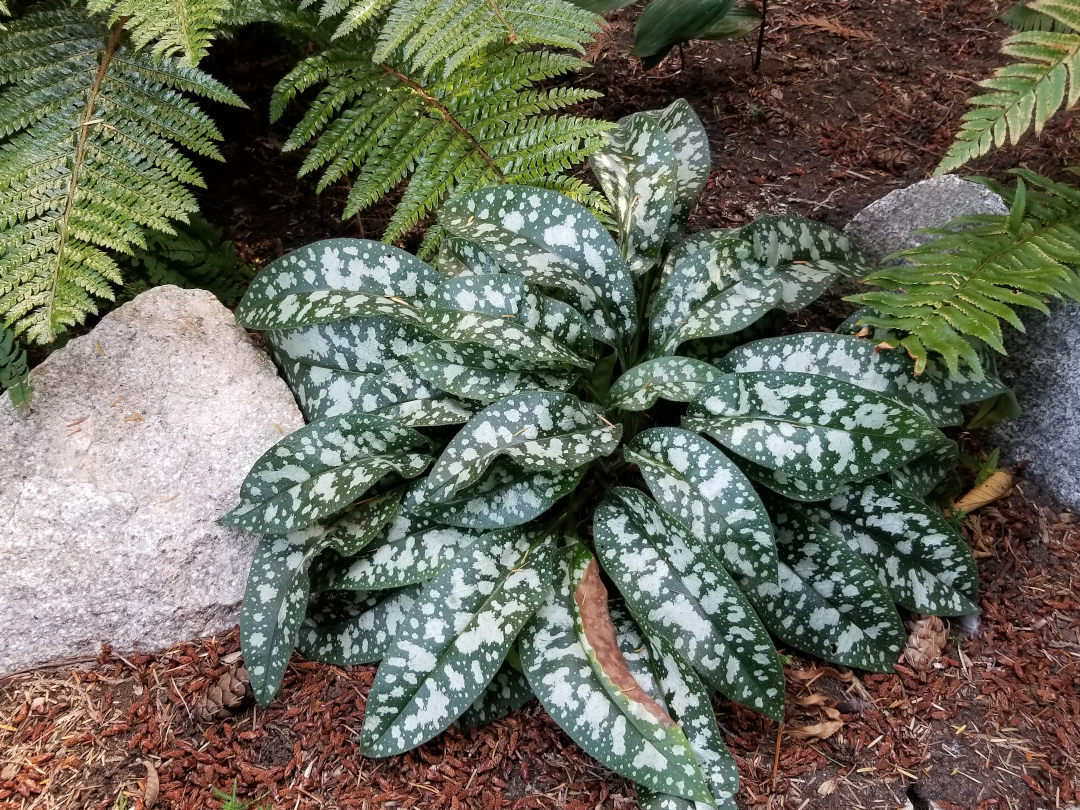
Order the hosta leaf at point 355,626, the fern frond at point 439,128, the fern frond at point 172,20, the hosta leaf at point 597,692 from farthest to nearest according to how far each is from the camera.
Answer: the fern frond at point 439,128 < the hosta leaf at point 355,626 < the fern frond at point 172,20 < the hosta leaf at point 597,692

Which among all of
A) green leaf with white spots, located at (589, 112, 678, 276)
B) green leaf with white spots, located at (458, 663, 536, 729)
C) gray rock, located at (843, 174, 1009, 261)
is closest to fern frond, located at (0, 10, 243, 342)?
green leaf with white spots, located at (589, 112, 678, 276)

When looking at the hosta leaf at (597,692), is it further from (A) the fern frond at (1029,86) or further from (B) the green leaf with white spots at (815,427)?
(A) the fern frond at (1029,86)

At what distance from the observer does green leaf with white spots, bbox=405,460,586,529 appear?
184 cm

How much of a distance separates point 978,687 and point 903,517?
0.43m

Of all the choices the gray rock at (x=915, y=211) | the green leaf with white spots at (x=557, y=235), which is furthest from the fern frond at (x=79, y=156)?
the gray rock at (x=915, y=211)

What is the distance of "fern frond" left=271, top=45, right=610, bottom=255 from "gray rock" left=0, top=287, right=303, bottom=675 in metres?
0.63

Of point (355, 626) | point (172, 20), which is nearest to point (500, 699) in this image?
point (355, 626)

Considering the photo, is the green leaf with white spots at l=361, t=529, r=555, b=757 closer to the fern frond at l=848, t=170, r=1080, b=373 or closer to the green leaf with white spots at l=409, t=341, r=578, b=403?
the green leaf with white spots at l=409, t=341, r=578, b=403

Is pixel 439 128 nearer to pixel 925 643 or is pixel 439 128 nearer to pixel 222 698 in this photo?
pixel 222 698

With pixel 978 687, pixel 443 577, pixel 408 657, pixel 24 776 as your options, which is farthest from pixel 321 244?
pixel 978 687

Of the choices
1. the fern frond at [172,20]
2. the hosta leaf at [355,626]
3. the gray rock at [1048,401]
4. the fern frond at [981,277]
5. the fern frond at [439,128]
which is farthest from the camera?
the fern frond at [439,128]

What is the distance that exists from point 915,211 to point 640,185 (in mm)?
844

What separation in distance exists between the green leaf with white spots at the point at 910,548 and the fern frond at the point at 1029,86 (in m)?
0.81

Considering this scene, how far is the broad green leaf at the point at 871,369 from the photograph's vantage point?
1825mm
